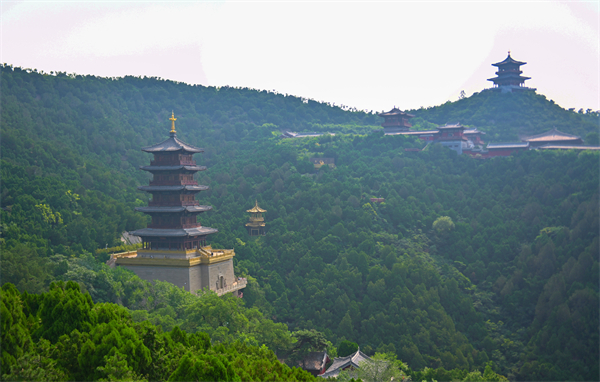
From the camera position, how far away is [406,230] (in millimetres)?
62750

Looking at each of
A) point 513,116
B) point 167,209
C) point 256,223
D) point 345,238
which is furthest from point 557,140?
point 167,209

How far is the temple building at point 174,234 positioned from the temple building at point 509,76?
6891 cm

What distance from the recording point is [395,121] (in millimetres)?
88688

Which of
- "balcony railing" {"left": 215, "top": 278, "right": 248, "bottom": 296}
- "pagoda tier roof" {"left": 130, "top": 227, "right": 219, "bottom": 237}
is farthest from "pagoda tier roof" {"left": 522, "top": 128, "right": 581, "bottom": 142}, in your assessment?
"pagoda tier roof" {"left": 130, "top": 227, "right": 219, "bottom": 237}

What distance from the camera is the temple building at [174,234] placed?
143ft

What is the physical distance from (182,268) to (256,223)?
1799 centimetres

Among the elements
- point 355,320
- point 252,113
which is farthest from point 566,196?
point 252,113

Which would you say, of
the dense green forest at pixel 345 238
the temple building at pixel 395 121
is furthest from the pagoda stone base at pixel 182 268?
the temple building at pixel 395 121

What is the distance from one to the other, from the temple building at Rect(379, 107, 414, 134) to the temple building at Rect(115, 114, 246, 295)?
155 ft

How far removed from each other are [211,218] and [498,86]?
64.3m

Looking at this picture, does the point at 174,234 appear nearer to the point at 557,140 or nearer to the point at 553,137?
the point at 557,140

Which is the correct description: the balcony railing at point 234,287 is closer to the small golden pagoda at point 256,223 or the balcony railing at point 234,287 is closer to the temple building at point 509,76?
the small golden pagoda at point 256,223

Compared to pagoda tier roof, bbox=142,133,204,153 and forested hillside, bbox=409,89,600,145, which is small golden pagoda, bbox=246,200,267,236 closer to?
pagoda tier roof, bbox=142,133,204,153

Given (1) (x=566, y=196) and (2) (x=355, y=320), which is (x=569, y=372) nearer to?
(2) (x=355, y=320)
